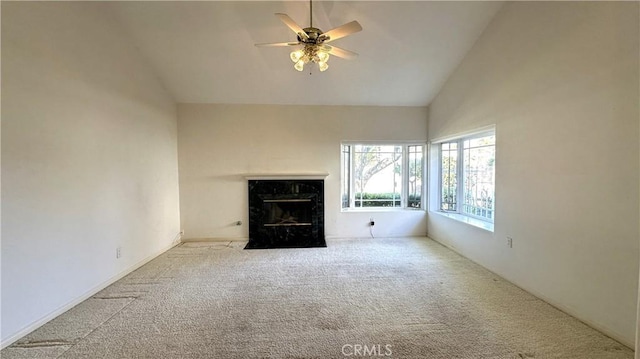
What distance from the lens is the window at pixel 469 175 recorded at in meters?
3.78

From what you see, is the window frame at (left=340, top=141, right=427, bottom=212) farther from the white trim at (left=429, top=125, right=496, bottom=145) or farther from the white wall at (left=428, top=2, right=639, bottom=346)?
the white wall at (left=428, top=2, right=639, bottom=346)

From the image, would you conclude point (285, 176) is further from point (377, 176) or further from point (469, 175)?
point (469, 175)

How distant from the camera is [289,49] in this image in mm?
3773

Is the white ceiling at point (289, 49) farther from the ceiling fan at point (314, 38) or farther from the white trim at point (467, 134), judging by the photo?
the ceiling fan at point (314, 38)

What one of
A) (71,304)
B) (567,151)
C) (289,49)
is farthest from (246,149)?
(567,151)

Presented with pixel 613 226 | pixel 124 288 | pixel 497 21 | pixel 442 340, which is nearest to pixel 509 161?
pixel 613 226

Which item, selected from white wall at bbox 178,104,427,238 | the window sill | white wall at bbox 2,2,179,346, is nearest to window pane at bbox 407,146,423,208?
the window sill

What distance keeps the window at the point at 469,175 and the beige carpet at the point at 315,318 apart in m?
0.98

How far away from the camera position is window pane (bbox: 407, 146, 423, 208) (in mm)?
5215

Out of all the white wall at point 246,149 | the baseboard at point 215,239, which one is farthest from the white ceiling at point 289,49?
the baseboard at point 215,239

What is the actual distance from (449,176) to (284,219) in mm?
2947

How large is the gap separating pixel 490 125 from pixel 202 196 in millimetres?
4482

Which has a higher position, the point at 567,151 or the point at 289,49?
the point at 289,49

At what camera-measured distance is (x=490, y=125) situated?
3.41m
